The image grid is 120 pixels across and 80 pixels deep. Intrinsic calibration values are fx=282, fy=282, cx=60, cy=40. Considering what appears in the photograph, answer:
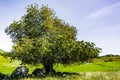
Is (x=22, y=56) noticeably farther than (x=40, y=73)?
No

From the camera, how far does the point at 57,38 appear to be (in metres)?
43.8

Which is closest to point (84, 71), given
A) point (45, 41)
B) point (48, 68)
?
point (48, 68)

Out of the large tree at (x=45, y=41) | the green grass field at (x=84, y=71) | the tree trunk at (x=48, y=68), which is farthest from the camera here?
the tree trunk at (x=48, y=68)

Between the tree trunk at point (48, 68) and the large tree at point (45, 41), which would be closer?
the large tree at point (45, 41)

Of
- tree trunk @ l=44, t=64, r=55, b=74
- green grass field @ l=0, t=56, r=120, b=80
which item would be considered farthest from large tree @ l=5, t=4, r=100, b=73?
green grass field @ l=0, t=56, r=120, b=80

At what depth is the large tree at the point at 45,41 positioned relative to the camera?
138 feet

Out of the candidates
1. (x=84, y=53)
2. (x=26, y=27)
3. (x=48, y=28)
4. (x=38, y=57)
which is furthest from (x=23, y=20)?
(x=84, y=53)

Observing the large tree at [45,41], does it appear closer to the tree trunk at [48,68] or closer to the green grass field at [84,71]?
the tree trunk at [48,68]

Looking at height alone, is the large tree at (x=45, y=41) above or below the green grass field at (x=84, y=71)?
above

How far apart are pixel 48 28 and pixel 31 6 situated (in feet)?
16.9

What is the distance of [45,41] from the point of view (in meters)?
43.4

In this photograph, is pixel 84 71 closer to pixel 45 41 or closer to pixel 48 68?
pixel 48 68

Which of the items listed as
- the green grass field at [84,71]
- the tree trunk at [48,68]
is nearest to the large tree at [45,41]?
the tree trunk at [48,68]

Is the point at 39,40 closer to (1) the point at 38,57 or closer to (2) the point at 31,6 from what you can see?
(1) the point at 38,57
